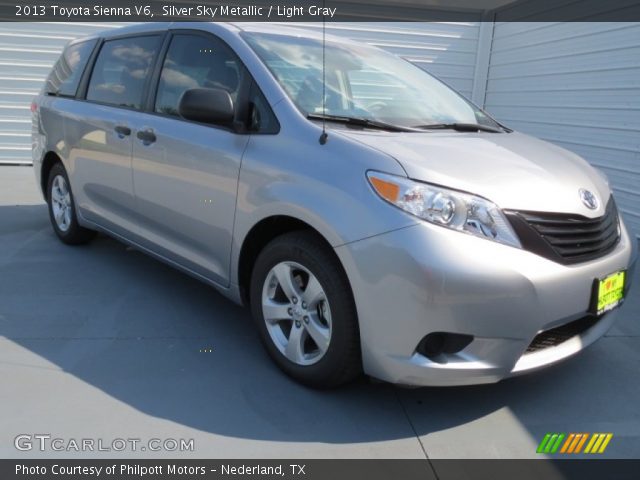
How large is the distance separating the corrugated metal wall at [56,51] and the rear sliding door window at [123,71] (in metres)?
5.61

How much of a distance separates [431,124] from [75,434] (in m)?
2.24

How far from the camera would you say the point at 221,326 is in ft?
10.7

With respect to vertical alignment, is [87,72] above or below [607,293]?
above

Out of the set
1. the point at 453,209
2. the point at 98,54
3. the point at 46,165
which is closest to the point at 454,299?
the point at 453,209

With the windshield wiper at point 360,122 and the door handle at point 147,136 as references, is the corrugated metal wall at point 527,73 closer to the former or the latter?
the windshield wiper at point 360,122

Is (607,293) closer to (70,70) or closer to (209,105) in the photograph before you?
(209,105)

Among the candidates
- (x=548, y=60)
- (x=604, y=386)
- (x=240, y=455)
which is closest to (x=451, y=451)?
(x=240, y=455)

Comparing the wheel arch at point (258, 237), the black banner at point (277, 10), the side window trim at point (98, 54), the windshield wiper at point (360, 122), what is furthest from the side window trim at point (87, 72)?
the black banner at point (277, 10)

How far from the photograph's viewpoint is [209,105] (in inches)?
104

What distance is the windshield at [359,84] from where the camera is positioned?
2787mm

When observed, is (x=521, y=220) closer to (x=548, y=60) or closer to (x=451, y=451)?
(x=451, y=451)

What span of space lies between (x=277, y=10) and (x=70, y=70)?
5.58 m

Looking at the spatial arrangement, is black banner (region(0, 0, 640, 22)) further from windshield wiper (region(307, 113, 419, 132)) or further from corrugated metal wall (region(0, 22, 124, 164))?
windshield wiper (region(307, 113, 419, 132))

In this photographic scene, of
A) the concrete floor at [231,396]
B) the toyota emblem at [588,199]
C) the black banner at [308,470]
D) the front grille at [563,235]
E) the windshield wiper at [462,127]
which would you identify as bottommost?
the concrete floor at [231,396]
